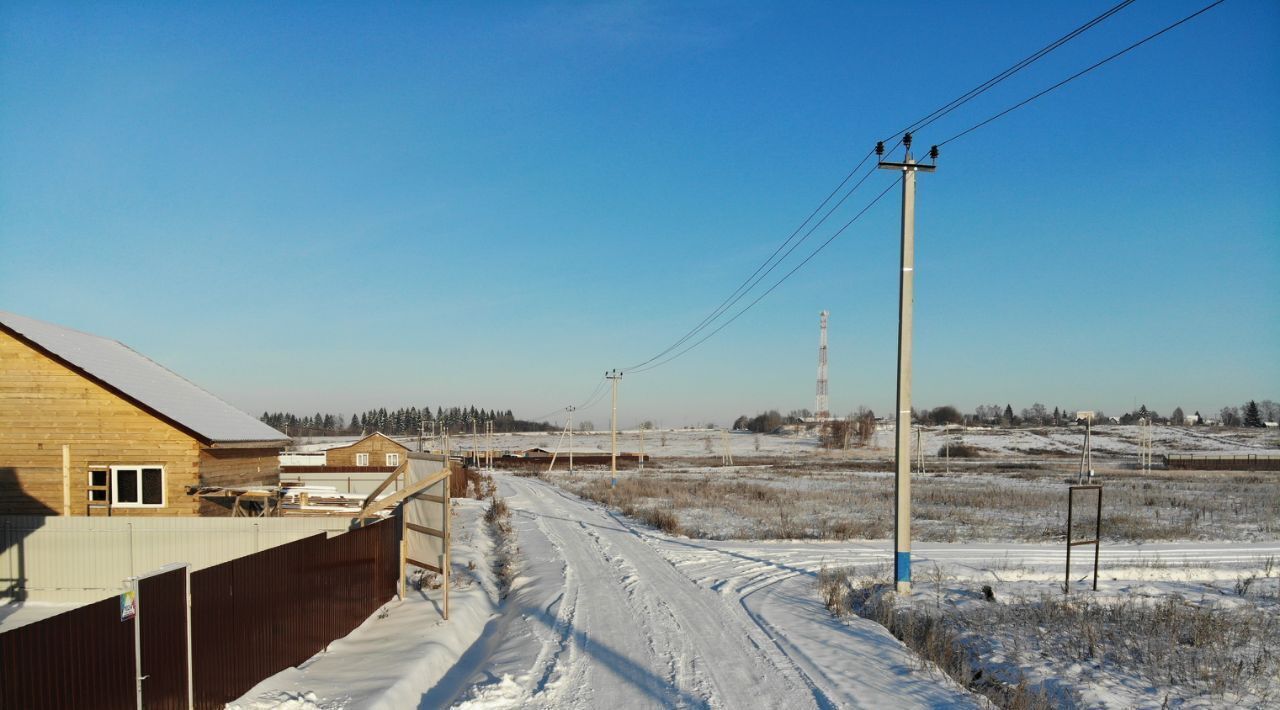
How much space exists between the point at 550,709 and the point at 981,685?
5102mm

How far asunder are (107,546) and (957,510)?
93.3ft

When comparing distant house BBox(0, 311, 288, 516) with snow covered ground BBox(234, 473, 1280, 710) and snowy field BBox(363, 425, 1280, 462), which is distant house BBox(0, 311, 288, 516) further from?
snowy field BBox(363, 425, 1280, 462)

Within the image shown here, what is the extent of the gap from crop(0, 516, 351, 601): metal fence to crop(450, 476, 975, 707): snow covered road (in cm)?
549

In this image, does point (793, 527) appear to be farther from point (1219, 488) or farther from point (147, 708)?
point (1219, 488)

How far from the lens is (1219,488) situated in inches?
1684

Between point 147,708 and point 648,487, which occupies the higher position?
point 147,708

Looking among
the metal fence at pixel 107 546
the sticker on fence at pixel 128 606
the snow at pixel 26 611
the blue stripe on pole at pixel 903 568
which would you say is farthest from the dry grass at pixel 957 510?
the sticker on fence at pixel 128 606

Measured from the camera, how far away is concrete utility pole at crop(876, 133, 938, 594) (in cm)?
1276

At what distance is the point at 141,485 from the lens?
64.7 feet

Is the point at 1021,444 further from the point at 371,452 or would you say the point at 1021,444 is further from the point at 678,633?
the point at 678,633

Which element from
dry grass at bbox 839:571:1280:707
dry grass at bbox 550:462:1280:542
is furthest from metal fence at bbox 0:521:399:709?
dry grass at bbox 550:462:1280:542

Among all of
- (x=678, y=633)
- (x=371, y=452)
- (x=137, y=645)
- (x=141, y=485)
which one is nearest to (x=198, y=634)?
(x=137, y=645)

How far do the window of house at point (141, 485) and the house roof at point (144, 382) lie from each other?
146cm

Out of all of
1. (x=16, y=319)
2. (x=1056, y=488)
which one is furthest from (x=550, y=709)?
(x=1056, y=488)
